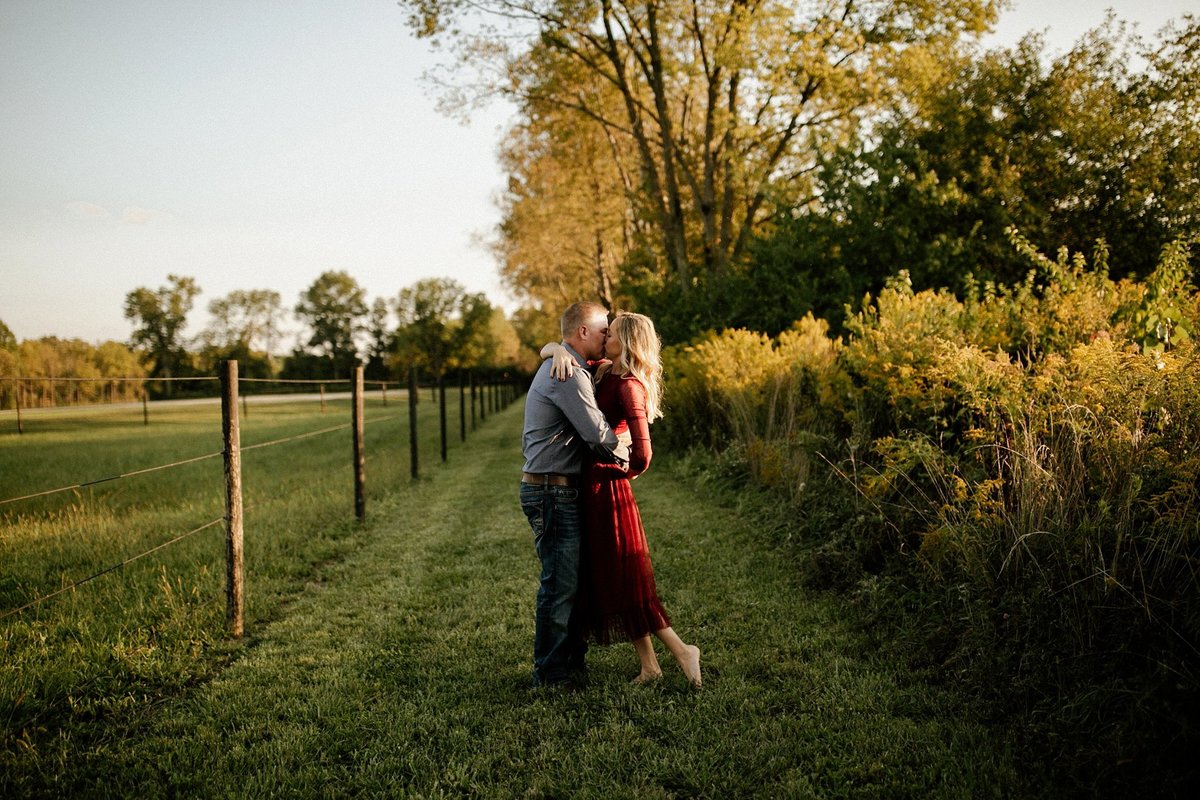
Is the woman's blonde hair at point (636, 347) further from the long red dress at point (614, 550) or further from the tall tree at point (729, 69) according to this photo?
the tall tree at point (729, 69)

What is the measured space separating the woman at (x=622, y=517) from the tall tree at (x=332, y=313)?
9666 centimetres

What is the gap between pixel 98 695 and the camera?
3.52m

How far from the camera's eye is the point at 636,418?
135 inches

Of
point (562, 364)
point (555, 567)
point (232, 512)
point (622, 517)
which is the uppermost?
point (562, 364)

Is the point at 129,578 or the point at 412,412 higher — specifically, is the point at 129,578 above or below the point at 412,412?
below

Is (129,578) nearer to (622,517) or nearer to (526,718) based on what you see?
(526,718)

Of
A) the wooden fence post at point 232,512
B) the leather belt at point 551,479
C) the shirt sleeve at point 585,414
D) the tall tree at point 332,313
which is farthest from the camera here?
the tall tree at point 332,313

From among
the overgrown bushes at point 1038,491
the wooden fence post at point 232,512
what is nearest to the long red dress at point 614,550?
the overgrown bushes at point 1038,491

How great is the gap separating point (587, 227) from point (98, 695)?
72.3ft

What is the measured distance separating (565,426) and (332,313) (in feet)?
328

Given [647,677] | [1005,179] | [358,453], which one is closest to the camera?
[647,677]

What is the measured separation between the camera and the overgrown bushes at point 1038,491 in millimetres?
2869

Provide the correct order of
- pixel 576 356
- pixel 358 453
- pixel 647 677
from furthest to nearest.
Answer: pixel 358 453, pixel 647 677, pixel 576 356

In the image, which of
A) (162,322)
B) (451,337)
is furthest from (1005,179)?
(162,322)
